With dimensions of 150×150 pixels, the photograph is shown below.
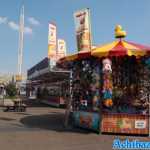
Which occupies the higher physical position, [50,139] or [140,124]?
[140,124]

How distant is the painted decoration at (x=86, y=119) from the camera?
664 inches

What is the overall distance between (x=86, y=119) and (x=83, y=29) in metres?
5.52

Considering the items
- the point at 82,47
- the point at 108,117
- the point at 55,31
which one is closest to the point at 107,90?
the point at 108,117

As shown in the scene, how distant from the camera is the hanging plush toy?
16.3 metres

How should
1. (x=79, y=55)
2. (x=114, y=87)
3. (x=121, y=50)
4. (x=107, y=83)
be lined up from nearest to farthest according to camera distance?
1. (x=121, y=50)
2. (x=107, y=83)
3. (x=114, y=87)
4. (x=79, y=55)

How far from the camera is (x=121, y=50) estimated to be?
53.2 feet

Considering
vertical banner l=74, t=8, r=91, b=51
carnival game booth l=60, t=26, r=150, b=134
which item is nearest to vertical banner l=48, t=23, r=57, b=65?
vertical banner l=74, t=8, r=91, b=51

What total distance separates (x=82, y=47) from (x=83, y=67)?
279cm

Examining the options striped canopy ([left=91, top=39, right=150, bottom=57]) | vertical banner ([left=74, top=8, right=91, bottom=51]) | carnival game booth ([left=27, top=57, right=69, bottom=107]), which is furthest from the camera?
carnival game booth ([left=27, top=57, right=69, bottom=107])

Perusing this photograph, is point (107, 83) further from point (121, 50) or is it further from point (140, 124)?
point (140, 124)

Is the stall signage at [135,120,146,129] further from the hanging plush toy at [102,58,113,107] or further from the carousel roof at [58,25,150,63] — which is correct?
the carousel roof at [58,25,150,63]
